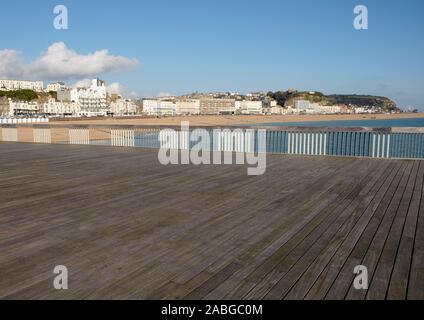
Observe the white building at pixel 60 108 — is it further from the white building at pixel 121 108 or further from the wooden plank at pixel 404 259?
the wooden plank at pixel 404 259

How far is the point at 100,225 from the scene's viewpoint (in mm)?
3629

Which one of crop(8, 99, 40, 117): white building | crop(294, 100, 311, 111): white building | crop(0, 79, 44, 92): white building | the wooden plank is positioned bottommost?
the wooden plank

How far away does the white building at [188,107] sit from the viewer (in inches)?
6088

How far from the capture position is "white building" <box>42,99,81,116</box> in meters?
109

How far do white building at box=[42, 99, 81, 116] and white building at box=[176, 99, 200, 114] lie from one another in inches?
1803

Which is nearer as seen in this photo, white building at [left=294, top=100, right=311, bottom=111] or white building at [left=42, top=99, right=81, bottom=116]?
white building at [left=42, top=99, right=81, bottom=116]

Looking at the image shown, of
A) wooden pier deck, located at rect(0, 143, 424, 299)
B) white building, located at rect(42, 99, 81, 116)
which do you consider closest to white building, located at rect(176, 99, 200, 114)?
white building, located at rect(42, 99, 81, 116)

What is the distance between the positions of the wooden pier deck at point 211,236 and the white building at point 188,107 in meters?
150

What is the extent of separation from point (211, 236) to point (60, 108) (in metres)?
122

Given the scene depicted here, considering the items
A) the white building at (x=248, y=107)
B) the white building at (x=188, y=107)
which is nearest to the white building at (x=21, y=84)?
the white building at (x=188, y=107)

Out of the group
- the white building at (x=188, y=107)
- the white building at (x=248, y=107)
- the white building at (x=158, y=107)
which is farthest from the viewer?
the white building at (x=248, y=107)

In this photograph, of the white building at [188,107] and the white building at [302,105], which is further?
the white building at [302,105]

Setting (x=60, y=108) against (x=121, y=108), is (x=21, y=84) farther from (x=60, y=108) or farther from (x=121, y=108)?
(x=60, y=108)

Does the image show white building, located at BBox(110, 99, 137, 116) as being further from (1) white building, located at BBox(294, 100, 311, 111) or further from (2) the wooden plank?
(2) the wooden plank
